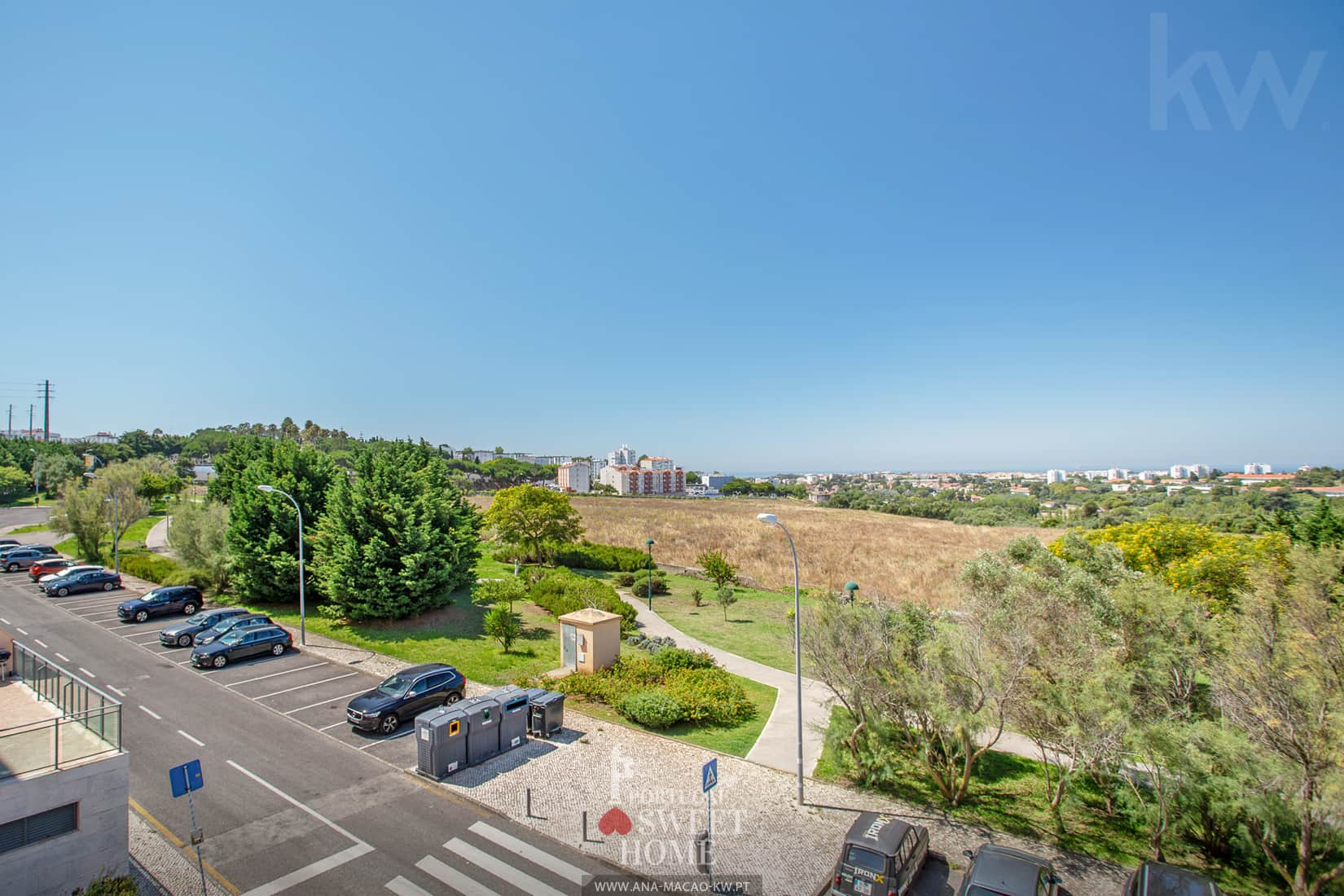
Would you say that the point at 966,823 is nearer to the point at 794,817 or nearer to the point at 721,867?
the point at 794,817

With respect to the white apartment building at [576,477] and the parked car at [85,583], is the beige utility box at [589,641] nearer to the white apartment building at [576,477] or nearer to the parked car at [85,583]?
the parked car at [85,583]

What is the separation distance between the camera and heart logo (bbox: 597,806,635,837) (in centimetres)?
1222

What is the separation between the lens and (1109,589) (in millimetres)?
16953

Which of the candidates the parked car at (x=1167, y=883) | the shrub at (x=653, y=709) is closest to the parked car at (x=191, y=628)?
the shrub at (x=653, y=709)

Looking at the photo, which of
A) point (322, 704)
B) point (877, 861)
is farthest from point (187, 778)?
point (877, 861)

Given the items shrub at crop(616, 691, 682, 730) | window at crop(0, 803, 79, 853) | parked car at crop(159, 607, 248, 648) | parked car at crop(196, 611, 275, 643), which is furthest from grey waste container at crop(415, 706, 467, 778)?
parked car at crop(159, 607, 248, 648)

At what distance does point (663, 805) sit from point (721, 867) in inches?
91.9

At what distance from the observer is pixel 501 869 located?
10.9 meters

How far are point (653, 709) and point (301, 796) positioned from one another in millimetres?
9097

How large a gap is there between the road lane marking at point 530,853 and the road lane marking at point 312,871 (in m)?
2.11

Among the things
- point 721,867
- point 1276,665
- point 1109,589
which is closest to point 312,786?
point 721,867

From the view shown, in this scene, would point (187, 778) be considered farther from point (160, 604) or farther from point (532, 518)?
point (532, 518)

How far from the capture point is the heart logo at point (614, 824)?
1222 cm

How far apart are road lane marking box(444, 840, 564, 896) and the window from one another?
20.5ft
